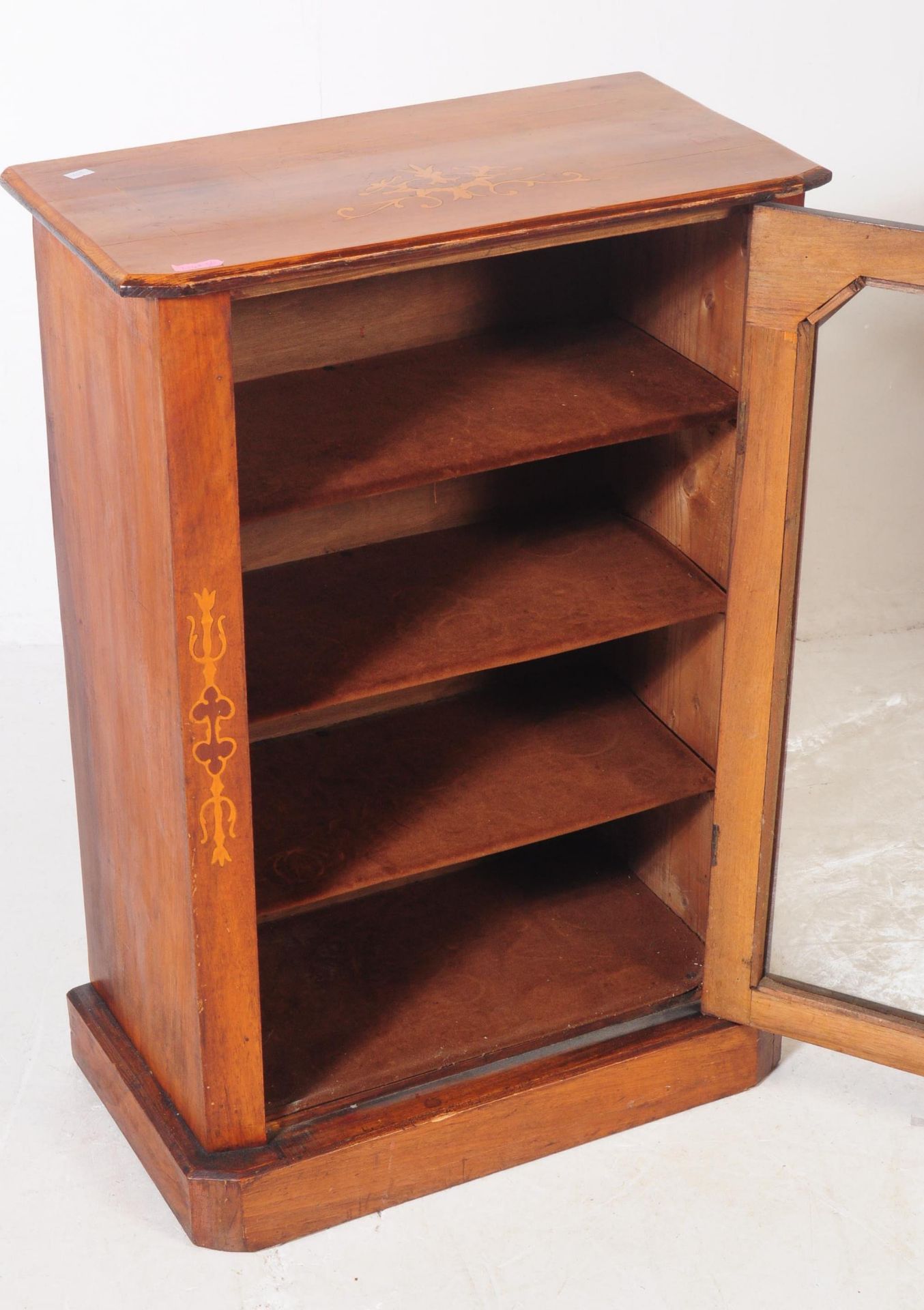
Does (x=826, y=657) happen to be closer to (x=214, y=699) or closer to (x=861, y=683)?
(x=861, y=683)

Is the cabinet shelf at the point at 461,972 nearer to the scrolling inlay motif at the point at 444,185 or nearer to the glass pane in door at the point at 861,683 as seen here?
the glass pane in door at the point at 861,683

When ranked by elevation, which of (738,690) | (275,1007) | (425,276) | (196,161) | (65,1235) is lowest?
(65,1235)

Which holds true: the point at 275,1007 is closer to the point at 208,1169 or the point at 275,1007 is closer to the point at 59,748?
the point at 208,1169

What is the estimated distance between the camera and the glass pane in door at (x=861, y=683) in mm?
2469

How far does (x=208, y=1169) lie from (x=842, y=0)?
2.51 meters

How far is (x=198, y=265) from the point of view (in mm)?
2111

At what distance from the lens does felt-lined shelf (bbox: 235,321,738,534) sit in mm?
2400

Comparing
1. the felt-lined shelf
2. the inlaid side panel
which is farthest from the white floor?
the felt-lined shelf

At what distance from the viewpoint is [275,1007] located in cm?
288

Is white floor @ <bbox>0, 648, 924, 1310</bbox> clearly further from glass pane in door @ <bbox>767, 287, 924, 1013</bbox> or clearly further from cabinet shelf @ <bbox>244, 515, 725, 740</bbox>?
cabinet shelf @ <bbox>244, 515, 725, 740</bbox>

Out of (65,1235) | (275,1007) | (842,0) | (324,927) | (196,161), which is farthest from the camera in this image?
(842,0)

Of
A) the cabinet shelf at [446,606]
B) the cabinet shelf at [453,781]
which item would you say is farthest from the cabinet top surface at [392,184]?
the cabinet shelf at [453,781]

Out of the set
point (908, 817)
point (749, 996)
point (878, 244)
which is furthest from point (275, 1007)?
point (878, 244)

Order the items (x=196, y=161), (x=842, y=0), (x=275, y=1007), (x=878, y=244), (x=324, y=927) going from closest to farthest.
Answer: (x=878, y=244)
(x=196, y=161)
(x=275, y=1007)
(x=324, y=927)
(x=842, y=0)
